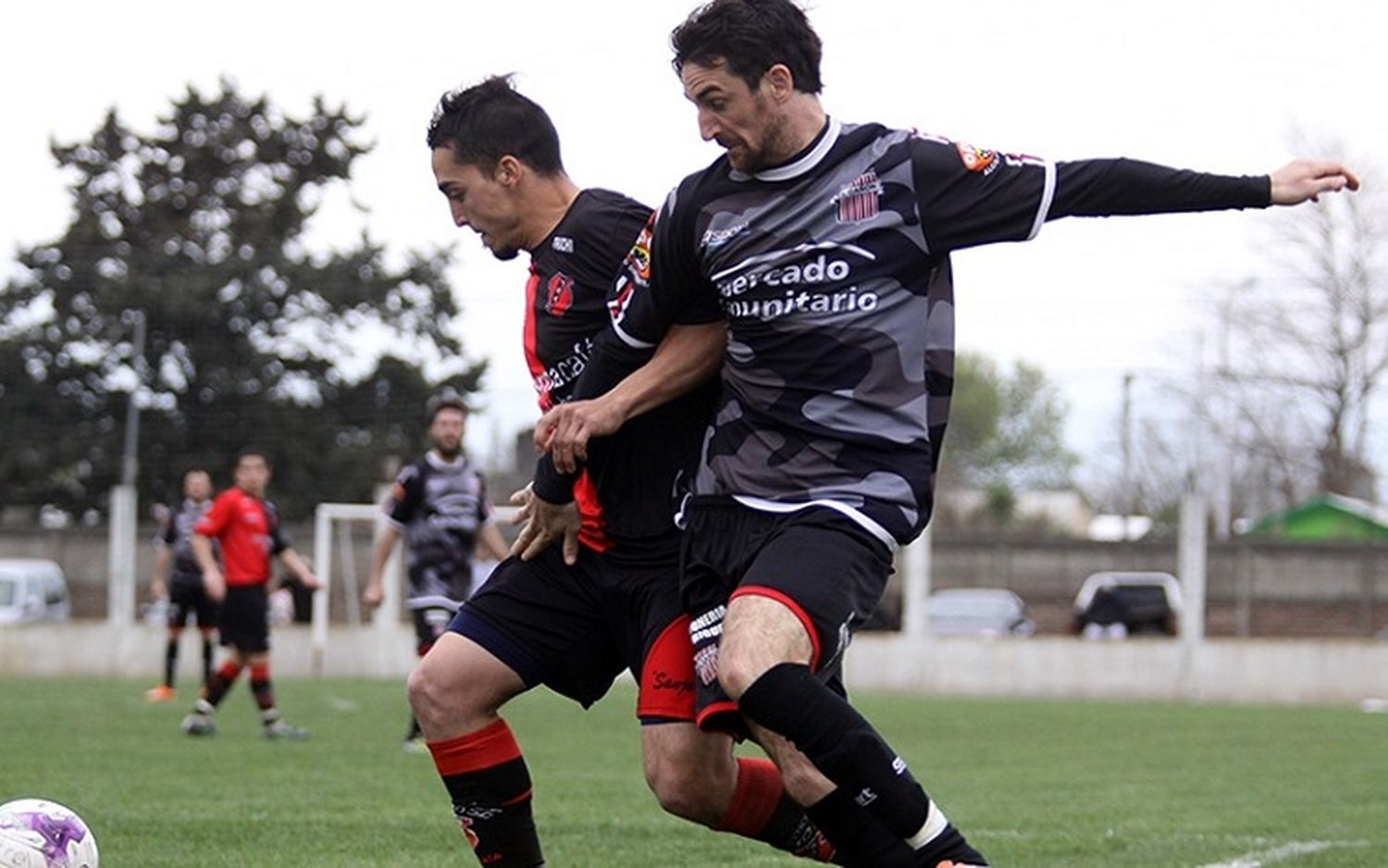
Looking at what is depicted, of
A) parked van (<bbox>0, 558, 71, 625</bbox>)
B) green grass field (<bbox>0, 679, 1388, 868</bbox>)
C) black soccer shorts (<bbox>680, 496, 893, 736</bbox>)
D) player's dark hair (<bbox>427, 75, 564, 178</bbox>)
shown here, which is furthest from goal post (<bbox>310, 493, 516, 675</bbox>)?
black soccer shorts (<bbox>680, 496, 893, 736</bbox>)

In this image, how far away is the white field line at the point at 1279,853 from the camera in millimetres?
6695

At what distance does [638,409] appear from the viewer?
191 inches

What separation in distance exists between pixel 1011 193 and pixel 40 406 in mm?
33643

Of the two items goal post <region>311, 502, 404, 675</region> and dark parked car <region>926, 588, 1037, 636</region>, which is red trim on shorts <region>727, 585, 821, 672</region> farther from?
dark parked car <region>926, 588, 1037, 636</region>

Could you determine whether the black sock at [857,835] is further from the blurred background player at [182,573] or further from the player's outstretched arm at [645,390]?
the blurred background player at [182,573]

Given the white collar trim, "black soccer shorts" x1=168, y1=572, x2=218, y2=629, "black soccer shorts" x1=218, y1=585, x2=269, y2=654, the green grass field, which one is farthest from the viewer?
"black soccer shorts" x1=168, y1=572, x2=218, y2=629

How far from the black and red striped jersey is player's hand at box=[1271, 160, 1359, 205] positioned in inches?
55.6

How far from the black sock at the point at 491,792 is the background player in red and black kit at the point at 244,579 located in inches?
334

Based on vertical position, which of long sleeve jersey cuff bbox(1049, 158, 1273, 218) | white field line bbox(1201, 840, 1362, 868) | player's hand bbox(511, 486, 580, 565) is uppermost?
long sleeve jersey cuff bbox(1049, 158, 1273, 218)

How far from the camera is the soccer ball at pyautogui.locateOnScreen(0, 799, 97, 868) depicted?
204 inches

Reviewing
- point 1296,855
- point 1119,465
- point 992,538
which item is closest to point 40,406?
point 992,538

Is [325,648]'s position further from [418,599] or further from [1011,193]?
[1011,193]

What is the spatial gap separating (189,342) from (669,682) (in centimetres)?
3115

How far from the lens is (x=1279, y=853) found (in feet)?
23.1
